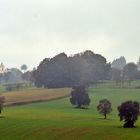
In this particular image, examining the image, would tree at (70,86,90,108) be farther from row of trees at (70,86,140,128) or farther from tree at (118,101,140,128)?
tree at (118,101,140,128)

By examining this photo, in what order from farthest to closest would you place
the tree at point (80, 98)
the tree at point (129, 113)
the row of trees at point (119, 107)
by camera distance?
1. the tree at point (80, 98)
2. the row of trees at point (119, 107)
3. the tree at point (129, 113)

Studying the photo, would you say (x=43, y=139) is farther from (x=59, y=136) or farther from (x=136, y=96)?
(x=136, y=96)

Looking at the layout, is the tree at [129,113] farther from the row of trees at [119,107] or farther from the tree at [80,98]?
the tree at [80,98]

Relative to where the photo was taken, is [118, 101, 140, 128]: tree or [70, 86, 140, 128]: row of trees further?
[70, 86, 140, 128]: row of trees

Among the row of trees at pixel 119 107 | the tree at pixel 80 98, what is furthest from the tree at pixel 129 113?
the tree at pixel 80 98

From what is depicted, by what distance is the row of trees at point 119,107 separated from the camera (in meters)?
82.8

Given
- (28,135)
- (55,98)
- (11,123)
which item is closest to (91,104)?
(55,98)

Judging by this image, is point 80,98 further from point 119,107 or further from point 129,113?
point 129,113

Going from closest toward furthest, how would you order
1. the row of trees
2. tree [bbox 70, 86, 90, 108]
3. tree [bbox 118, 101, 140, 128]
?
tree [bbox 118, 101, 140, 128] < the row of trees < tree [bbox 70, 86, 90, 108]

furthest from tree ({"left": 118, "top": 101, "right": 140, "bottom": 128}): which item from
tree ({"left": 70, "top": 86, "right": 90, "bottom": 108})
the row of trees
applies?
tree ({"left": 70, "top": 86, "right": 90, "bottom": 108})

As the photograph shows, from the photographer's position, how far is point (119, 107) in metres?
86.4

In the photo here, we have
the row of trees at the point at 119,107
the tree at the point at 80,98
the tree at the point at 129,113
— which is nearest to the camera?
the tree at the point at 129,113

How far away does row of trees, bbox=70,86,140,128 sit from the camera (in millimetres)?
Result: 82812

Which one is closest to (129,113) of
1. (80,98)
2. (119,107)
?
(119,107)
